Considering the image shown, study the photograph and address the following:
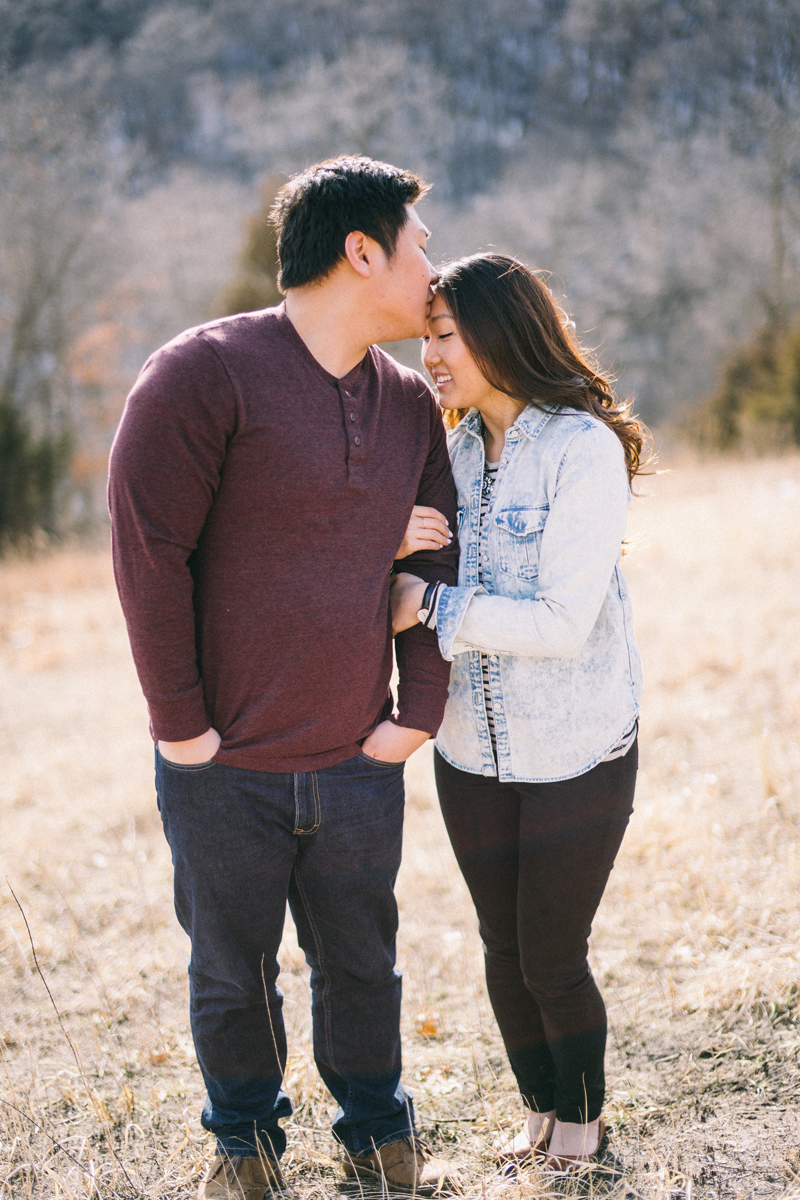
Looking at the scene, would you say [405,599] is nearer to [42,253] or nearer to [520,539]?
[520,539]

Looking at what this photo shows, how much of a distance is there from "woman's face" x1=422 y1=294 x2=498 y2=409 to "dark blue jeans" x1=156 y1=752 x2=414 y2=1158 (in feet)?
2.72

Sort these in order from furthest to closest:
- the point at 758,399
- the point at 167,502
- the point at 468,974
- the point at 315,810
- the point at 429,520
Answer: the point at 758,399, the point at 468,974, the point at 429,520, the point at 315,810, the point at 167,502

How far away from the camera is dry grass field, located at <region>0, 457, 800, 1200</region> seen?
2.04 metres

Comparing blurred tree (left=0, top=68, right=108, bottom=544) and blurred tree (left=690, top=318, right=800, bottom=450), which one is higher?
blurred tree (left=0, top=68, right=108, bottom=544)

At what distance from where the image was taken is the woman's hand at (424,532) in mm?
1937

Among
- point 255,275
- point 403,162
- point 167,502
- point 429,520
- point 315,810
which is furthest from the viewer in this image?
point 403,162

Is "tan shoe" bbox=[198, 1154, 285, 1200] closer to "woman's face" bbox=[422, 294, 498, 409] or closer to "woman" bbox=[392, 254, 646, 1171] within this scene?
"woman" bbox=[392, 254, 646, 1171]

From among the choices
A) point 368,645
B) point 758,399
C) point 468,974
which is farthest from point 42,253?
point 368,645

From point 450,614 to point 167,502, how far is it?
623mm

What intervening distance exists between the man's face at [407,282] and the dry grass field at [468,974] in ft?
2.86

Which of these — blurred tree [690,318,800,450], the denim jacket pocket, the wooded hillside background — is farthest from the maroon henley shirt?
blurred tree [690,318,800,450]

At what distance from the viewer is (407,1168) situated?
6.39 feet

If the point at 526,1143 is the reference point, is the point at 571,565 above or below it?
above

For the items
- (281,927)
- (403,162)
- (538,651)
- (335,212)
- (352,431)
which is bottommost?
(281,927)
